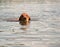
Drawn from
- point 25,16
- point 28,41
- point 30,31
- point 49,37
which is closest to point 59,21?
point 25,16

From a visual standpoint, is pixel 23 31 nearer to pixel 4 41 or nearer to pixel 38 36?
pixel 38 36

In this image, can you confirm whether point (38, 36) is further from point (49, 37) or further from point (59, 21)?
point (59, 21)

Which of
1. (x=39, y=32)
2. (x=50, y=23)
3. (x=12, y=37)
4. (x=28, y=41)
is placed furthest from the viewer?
(x=50, y=23)

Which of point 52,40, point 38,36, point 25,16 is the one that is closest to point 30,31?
point 38,36

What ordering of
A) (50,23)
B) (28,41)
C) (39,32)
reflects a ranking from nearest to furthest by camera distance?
(28,41) < (39,32) < (50,23)

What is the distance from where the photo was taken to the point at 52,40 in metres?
12.0

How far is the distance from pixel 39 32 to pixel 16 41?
229 cm

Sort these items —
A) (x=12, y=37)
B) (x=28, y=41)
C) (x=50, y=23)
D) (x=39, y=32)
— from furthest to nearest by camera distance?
1. (x=50, y=23)
2. (x=39, y=32)
3. (x=12, y=37)
4. (x=28, y=41)

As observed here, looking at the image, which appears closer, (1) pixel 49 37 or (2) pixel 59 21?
(1) pixel 49 37

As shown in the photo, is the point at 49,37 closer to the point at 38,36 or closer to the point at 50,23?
the point at 38,36

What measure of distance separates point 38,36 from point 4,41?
1.84 meters

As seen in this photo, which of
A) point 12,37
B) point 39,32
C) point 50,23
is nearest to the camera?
point 12,37

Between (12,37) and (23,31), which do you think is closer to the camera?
(12,37)

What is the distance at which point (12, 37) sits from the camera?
1249cm
